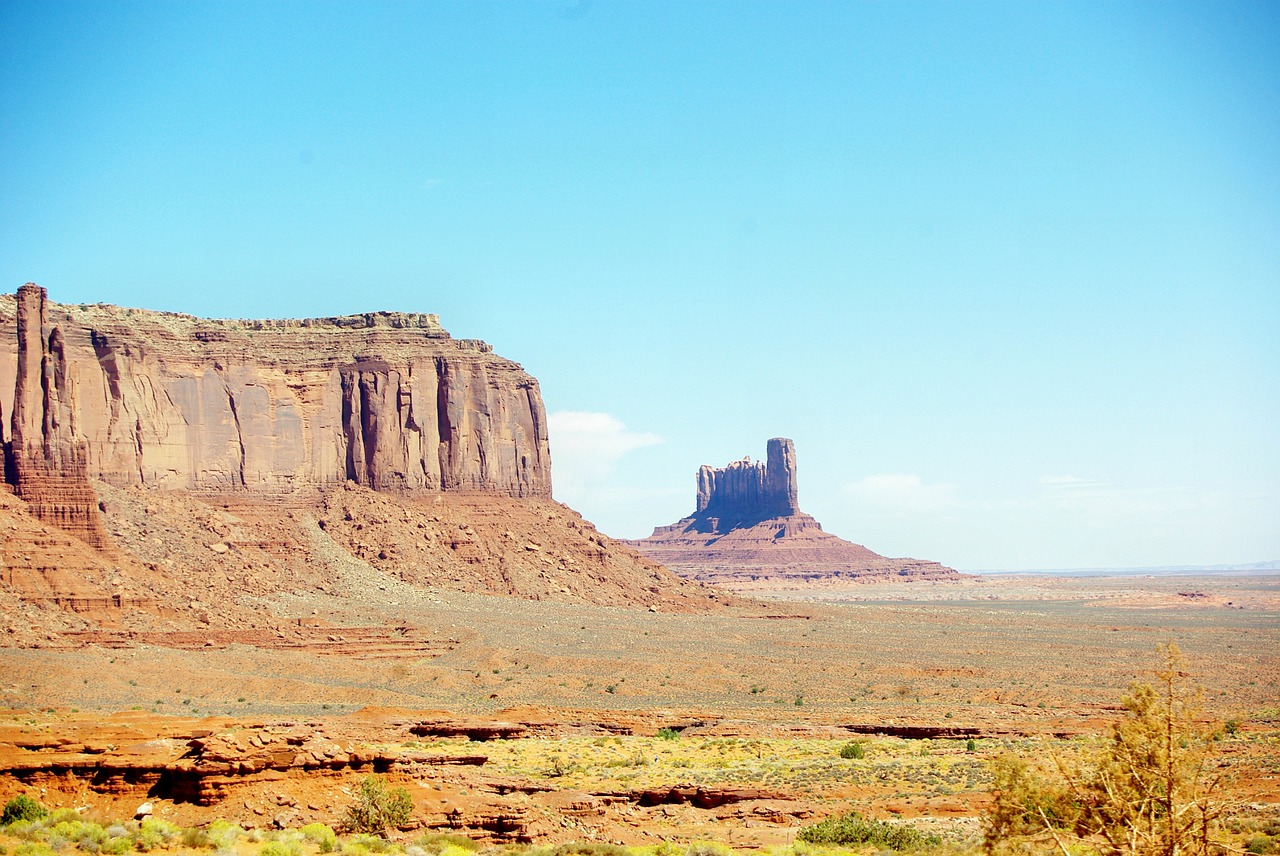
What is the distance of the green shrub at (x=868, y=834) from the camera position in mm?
20297

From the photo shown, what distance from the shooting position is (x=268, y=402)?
83625 mm

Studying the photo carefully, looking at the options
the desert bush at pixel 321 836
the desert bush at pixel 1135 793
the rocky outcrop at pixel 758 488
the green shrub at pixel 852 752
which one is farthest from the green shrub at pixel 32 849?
the rocky outcrop at pixel 758 488

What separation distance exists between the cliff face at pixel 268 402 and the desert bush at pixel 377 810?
158 feet

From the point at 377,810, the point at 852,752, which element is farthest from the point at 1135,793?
the point at 852,752

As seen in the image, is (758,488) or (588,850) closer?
(588,850)

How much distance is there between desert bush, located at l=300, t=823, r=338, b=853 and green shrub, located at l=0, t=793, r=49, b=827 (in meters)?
3.78

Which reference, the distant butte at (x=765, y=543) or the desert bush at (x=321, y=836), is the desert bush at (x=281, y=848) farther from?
the distant butte at (x=765, y=543)

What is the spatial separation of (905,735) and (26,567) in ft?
122

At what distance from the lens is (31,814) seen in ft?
61.8

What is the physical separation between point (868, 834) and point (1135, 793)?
890 centimetres

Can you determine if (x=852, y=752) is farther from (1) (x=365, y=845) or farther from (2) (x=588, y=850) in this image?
(1) (x=365, y=845)

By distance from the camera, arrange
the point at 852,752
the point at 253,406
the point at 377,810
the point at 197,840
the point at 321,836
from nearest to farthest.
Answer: the point at 197,840 < the point at 321,836 < the point at 377,810 < the point at 852,752 < the point at 253,406

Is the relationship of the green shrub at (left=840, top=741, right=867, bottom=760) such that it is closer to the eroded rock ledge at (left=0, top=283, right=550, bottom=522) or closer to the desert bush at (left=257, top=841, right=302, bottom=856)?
the desert bush at (left=257, top=841, right=302, bottom=856)

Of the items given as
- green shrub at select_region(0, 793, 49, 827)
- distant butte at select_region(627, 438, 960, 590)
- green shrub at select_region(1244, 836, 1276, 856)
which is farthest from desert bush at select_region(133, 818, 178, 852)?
distant butte at select_region(627, 438, 960, 590)
